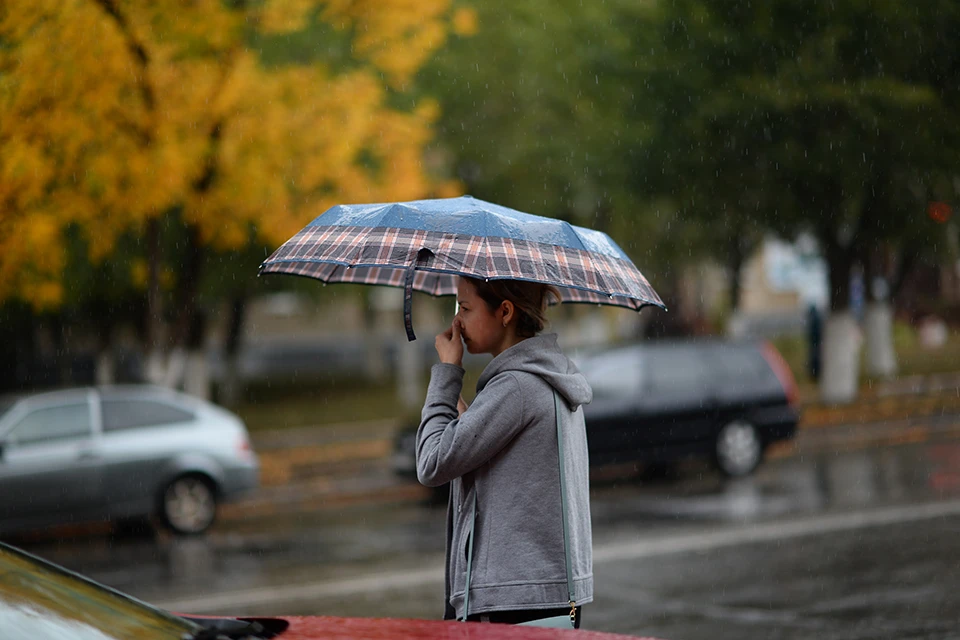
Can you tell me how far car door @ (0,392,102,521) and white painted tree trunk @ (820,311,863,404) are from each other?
12.8 m

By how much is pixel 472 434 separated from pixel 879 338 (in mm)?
22954

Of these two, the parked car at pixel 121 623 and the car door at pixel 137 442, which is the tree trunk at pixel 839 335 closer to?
the car door at pixel 137 442

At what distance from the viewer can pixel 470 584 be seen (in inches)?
126

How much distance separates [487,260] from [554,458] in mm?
585

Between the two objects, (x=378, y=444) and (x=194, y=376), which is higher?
(x=194, y=376)

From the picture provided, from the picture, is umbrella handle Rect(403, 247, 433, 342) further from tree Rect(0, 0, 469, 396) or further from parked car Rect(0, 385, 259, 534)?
parked car Rect(0, 385, 259, 534)

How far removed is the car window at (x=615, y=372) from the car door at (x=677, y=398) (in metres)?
0.14

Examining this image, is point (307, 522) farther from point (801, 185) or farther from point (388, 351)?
point (388, 351)

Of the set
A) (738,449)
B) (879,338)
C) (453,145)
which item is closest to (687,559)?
(738,449)

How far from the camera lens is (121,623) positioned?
9.16 feet

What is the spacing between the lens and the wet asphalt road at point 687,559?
721cm

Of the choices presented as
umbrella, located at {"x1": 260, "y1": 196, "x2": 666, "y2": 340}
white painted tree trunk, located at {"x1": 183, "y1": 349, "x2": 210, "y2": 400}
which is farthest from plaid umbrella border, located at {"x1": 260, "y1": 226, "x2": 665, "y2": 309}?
white painted tree trunk, located at {"x1": 183, "y1": 349, "x2": 210, "y2": 400}

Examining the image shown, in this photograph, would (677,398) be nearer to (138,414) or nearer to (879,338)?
(138,414)

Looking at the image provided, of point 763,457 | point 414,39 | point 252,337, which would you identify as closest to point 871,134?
point 763,457
